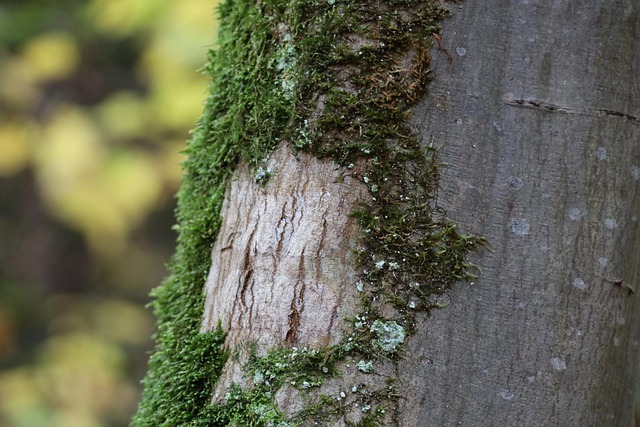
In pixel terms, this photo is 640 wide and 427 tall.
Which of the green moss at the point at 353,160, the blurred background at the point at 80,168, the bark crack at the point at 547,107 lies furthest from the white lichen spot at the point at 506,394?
the blurred background at the point at 80,168

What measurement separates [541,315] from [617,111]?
1.12ft

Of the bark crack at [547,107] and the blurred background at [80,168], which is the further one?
the blurred background at [80,168]

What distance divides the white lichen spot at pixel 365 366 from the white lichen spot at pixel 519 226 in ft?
0.97

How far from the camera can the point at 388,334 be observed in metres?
0.99

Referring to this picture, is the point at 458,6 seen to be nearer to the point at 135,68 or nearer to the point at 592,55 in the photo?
the point at 592,55

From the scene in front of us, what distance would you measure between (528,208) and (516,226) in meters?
0.03

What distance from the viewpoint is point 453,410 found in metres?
0.97

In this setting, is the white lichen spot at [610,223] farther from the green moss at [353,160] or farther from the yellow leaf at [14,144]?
the yellow leaf at [14,144]

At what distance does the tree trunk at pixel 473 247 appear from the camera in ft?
3.22

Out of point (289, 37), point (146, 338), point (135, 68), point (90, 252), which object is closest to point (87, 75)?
point (135, 68)

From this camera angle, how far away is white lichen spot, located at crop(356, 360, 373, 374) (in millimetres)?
984

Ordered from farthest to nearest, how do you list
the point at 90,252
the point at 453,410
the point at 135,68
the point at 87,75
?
the point at 90,252 → the point at 135,68 → the point at 87,75 → the point at 453,410

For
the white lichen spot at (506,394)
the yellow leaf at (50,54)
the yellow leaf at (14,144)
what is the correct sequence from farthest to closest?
the yellow leaf at (14,144) → the yellow leaf at (50,54) → the white lichen spot at (506,394)

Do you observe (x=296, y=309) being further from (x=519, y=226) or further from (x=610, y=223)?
(x=610, y=223)
